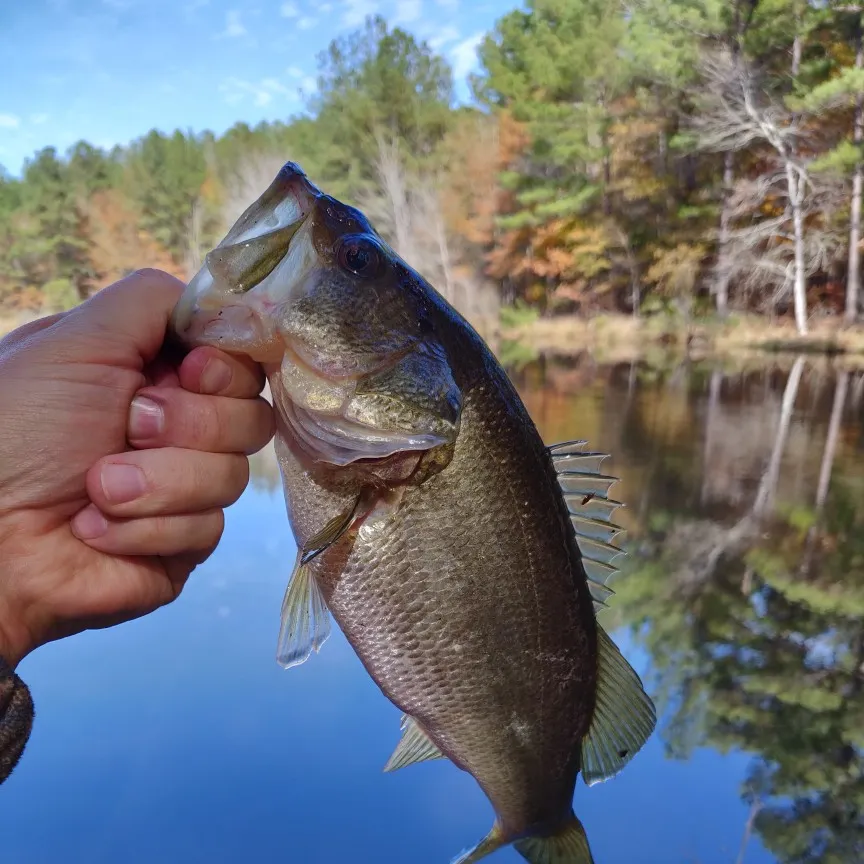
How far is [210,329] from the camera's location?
4.03 ft

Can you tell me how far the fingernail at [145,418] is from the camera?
132cm

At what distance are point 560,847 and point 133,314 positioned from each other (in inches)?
58.1

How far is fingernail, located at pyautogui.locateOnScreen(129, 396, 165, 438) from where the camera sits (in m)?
1.32

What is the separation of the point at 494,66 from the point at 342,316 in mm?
28007

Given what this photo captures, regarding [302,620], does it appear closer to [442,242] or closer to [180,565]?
[180,565]

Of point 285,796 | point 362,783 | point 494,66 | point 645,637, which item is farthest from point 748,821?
point 494,66

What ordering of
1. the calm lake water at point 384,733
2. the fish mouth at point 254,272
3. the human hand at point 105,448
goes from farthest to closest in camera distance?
the calm lake water at point 384,733, the human hand at point 105,448, the fish mouth at point 254,272

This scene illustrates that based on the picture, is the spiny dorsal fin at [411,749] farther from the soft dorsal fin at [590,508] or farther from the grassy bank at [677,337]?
the grassy bank at [677,337]

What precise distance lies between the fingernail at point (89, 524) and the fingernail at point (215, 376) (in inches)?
14.0

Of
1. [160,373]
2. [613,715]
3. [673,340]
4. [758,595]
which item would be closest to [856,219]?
[673,340]

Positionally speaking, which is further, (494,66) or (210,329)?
(494,66)

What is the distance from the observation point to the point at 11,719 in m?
1.30

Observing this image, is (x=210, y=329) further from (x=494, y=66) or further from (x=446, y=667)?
(x=494, y=66)

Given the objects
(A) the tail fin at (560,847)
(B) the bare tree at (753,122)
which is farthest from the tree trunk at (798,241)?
(A) the tail fin at (560,847)
